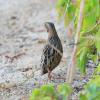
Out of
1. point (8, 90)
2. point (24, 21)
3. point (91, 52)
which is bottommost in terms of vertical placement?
point (8, 90)

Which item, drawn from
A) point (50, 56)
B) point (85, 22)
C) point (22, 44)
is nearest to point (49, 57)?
point (50, 56)

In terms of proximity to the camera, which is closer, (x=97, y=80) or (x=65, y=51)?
(x=97, y=80)

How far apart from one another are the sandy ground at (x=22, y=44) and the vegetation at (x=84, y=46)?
0.82m

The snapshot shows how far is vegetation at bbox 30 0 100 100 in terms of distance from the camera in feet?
11.2

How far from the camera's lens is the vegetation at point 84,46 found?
3410 mm

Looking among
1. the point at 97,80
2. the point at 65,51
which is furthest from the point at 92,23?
the point at 65,51

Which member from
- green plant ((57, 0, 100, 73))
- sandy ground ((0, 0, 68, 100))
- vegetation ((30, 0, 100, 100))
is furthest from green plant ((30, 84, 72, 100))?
sandy ground ((0, 0, 68, 100))

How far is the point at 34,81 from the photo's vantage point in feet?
20.0

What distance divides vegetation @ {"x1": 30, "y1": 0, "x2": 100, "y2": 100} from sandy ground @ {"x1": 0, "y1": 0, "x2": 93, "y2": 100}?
2.68 feet

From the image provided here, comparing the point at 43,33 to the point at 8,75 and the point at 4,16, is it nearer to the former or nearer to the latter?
the point at 4,16

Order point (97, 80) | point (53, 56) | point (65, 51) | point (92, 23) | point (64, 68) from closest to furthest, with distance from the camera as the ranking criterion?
point (97, 80) → point (92, 23) → point (53, 56) → point (64, 68) → point (65, 51)

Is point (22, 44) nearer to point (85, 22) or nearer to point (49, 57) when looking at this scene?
point (49, 57)

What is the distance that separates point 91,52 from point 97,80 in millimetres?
1567

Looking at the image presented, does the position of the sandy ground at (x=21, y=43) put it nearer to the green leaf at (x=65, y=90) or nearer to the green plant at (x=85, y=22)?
the green plant at (x=85, y=22)
